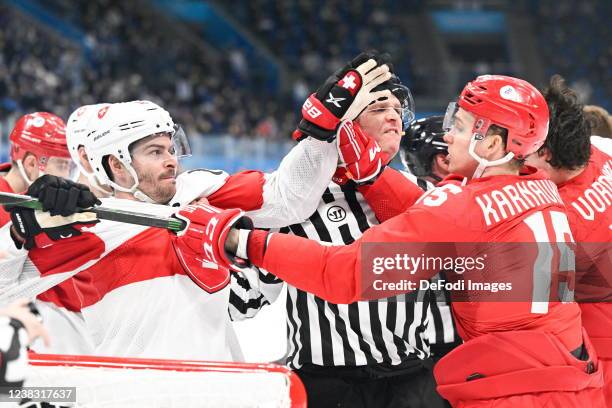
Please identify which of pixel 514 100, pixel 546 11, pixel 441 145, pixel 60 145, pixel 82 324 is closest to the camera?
pixel 514 100

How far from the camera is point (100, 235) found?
9.20 ft

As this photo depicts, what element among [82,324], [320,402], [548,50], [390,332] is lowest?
[548,50]

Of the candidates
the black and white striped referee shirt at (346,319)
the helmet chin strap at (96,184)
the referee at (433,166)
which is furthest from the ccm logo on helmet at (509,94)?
the helmet chin strap at (96,184)

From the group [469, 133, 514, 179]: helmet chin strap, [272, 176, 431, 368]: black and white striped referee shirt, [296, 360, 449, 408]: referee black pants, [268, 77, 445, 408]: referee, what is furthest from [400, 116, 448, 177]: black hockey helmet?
[469, 133, 514, 179]: helmet chin strap

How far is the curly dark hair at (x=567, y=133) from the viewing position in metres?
2.94

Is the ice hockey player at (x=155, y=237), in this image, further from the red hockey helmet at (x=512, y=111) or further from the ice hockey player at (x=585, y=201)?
the ice hockey player at (x=585, y=201)

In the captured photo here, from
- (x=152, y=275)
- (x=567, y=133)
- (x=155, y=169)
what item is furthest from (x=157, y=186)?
(x=567, y=133)

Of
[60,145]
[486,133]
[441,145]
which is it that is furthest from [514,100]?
[60,145]

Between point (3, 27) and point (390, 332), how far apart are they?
14.1 metres

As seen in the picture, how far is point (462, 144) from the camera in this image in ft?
8.50

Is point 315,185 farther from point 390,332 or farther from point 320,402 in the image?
point 320,402

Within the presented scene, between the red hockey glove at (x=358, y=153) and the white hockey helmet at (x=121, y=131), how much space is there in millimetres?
696

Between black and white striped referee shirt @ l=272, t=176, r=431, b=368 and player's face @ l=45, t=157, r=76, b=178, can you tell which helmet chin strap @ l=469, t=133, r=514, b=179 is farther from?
player's face @ l=45, t=157, r=76, b=178

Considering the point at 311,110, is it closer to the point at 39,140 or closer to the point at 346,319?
the point at 346,319
